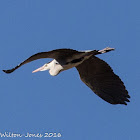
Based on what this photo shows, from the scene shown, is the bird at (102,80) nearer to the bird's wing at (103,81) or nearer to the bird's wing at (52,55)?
the bird's wing at (103,81)

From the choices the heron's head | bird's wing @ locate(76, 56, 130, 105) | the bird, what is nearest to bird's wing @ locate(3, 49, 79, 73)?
the heron's head

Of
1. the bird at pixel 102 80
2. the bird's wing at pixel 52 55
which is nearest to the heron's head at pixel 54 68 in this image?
the bird's wing at pixel 52 55

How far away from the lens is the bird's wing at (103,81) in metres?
10.2

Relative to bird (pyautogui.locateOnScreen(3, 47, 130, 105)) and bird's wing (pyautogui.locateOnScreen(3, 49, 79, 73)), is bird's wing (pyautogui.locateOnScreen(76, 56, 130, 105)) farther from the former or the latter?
bird's wing (pyautogui.locateOnScreen(3, 49, 79, 73))

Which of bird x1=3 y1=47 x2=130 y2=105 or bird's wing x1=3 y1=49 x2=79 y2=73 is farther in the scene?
bird x1=3 y1=47 x2=130 y2=105

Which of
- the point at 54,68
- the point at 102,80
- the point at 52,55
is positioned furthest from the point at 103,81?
the point at 52,55

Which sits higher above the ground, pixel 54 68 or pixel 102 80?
pixel 102 80

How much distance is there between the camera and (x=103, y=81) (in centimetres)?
1046

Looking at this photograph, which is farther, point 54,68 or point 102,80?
point 102,80

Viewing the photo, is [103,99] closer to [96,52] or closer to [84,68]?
[84,68]

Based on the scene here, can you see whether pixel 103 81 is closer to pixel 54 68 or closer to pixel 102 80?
pixel 102 80

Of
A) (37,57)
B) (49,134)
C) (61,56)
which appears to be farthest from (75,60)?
(49,134)

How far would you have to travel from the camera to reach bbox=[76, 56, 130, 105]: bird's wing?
1023 cm

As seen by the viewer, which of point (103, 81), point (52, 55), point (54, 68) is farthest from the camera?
point (103, 81)
